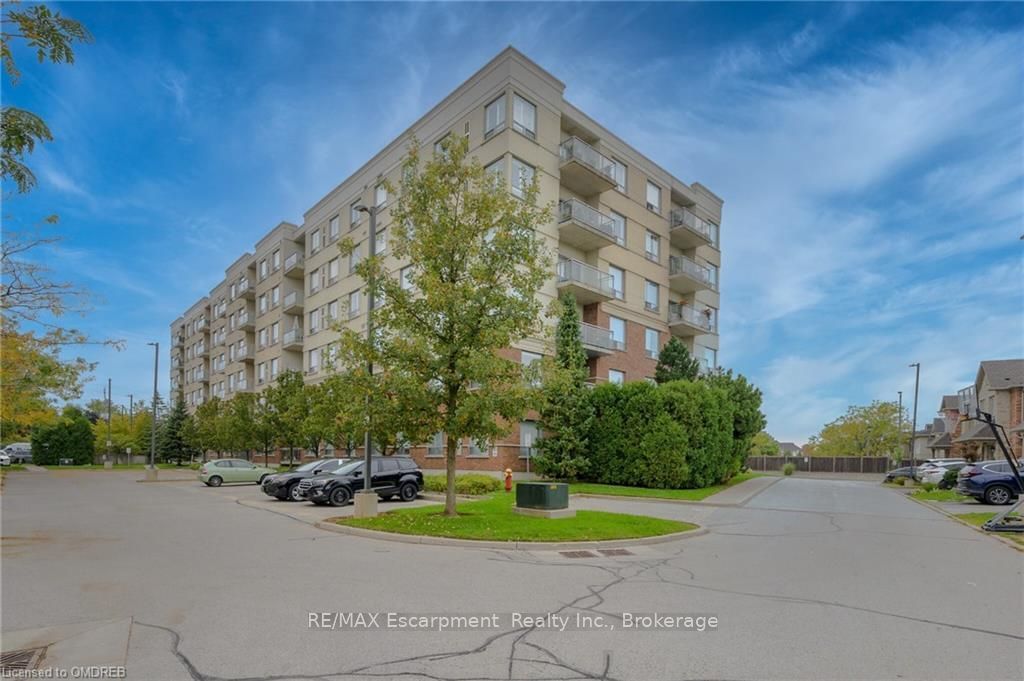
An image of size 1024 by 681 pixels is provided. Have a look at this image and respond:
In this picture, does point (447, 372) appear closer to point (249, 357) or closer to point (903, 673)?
point (903, 673)

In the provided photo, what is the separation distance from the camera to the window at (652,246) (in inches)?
1462

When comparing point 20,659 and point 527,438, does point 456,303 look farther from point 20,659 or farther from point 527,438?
point 527,438

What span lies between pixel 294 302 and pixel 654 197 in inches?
1030

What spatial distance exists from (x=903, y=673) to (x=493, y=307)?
35.3 feet

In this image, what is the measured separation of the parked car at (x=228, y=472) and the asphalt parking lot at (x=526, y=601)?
18304 mm

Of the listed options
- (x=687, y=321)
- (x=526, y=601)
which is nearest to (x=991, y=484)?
(x=687, y=321)

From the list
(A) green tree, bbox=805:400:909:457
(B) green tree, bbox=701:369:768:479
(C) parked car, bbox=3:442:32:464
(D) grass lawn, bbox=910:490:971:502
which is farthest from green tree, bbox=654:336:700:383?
(C) parked car, bbox=3:442:32:464

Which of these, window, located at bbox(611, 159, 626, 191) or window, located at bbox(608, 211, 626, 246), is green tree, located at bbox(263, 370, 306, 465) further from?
window, located at bbox(611, 159, 626, 191)

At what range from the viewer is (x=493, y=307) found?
14.6m

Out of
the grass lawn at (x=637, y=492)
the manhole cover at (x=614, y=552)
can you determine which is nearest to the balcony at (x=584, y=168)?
the grass lawn at (x=637, y=492)

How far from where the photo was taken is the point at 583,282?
31.0 m

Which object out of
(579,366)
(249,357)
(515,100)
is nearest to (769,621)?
(579,366)

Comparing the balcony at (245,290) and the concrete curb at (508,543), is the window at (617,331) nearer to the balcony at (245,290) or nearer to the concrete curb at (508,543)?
the concrete curb at (508,543)

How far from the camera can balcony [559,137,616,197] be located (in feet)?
100
